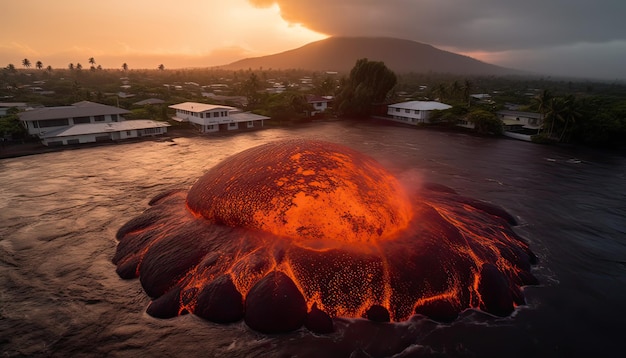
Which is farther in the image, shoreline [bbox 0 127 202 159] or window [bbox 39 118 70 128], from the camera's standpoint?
window [bbox 39 118 70 128]

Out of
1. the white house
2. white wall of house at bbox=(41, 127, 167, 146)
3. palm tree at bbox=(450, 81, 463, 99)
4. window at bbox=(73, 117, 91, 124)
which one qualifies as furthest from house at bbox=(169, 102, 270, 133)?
palm tree at bbox=(450, 81, 463, 99)

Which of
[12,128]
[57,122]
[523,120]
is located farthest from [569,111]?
[12,128]

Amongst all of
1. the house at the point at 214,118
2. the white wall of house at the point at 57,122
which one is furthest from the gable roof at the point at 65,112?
the house at the point at 214,118

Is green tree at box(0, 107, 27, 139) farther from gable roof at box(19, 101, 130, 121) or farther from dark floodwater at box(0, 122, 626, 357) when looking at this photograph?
dark floodwater at box(0, 122, 626, 357)

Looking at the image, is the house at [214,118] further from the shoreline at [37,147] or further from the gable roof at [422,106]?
the gable roof at [422,106]

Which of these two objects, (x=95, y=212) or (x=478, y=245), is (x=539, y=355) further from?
(x=95, y=212)

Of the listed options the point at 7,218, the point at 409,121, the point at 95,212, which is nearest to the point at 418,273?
the point at 95,212
